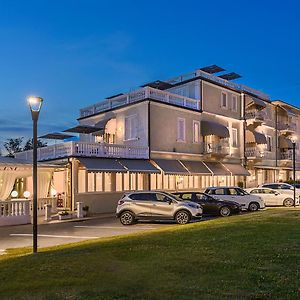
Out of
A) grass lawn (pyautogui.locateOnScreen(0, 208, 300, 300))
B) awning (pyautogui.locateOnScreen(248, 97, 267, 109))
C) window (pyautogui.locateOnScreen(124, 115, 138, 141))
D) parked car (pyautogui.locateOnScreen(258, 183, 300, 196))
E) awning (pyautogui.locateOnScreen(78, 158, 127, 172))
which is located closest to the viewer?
grass lawn (pyautogui.locateOnScreen(0, 208, 300, 300))

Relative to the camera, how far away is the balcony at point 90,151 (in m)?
28.2

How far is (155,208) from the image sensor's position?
2116cm

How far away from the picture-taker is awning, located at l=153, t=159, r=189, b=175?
3200 cm

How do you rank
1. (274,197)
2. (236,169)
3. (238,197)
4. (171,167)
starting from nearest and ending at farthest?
(238,197) → (274,197) → (171,167) → (236,169)

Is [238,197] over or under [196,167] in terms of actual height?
under

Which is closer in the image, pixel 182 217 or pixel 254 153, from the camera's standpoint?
pixel 182 217

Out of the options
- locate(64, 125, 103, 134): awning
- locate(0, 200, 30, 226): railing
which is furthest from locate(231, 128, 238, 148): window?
locate(0, 200, 30, 226): railing

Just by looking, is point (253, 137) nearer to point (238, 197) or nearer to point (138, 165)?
point (238, 197)

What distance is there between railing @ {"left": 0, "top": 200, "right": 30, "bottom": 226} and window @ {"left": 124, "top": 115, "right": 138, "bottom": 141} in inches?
507

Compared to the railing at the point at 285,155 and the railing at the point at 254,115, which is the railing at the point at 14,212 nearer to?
the railing at the point at 254,115

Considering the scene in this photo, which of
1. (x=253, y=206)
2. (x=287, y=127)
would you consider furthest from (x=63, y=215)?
(x=287, y=127)

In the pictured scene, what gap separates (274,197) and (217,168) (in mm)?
7182

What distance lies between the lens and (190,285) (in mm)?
6797

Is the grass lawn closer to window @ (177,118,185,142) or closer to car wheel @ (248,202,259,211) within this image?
car wheel @ (248,202,259,211)
